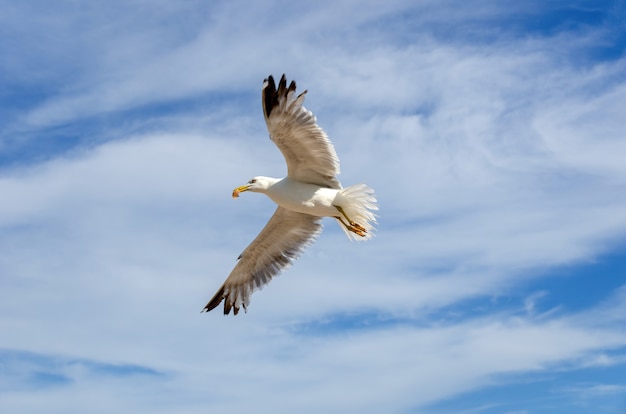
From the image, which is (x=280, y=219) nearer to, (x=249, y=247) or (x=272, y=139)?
(x=249, y=247)

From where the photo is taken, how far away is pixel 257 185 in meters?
15.8

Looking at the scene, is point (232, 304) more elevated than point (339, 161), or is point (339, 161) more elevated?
point (339, 161)

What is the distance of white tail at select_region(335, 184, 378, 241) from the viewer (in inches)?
611

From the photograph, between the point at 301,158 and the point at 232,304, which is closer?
the point at 301,158

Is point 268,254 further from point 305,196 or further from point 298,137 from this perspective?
point 298,137

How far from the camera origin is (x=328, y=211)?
15.9 m

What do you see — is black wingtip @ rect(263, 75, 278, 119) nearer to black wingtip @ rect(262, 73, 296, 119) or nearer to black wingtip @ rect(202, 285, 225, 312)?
black wingtip @ rect(262, 73, 296, 119)

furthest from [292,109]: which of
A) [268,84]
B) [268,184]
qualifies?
[268,184]

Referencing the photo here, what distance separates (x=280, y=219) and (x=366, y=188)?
243 cm

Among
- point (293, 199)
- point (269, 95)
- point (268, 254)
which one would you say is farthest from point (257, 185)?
point (268, 254)

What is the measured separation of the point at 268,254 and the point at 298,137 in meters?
3.58

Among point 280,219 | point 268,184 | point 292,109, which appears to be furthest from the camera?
point 280,219

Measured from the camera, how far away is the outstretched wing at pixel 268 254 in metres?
17.4

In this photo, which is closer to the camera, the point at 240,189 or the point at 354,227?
the point at 240,189
